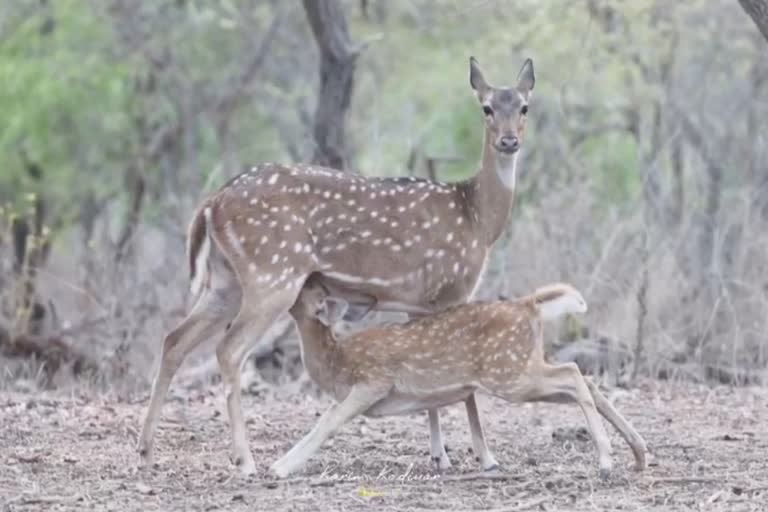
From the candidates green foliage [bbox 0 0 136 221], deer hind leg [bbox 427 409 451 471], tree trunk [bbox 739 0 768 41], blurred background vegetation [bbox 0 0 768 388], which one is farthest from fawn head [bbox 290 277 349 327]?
green foliage [bbox 0 0 136 221]

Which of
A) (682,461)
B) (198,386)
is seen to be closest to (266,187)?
(682,461)

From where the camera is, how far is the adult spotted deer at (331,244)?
342 inches

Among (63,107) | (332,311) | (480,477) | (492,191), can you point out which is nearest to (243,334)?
(332,311)

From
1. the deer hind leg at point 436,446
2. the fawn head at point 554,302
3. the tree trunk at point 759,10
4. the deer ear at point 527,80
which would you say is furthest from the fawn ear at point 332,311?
the tree trunk at point 759,10

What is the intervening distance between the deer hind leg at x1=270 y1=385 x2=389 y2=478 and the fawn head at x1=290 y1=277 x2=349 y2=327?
20.7 inches

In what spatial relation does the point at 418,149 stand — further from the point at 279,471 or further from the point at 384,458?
the point at 279,471

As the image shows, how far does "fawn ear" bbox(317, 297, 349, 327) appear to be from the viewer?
8.82 m

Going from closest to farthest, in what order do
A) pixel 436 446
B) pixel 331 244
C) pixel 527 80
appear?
pixel 436 446
pixel 331 244
pixel 527 80

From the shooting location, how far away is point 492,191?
941 centimetres

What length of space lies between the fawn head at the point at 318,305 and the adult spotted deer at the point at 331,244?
0.24ft

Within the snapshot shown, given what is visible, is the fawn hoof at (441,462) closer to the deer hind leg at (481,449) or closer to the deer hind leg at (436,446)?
the deer hind leg at (436,446)

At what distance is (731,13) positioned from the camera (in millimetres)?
A: 19172

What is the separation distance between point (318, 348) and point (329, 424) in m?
0.57

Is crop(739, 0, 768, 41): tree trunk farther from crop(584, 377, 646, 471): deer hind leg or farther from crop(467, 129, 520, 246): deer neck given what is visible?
crop(584, 377, 646, 471): deer hind leg
